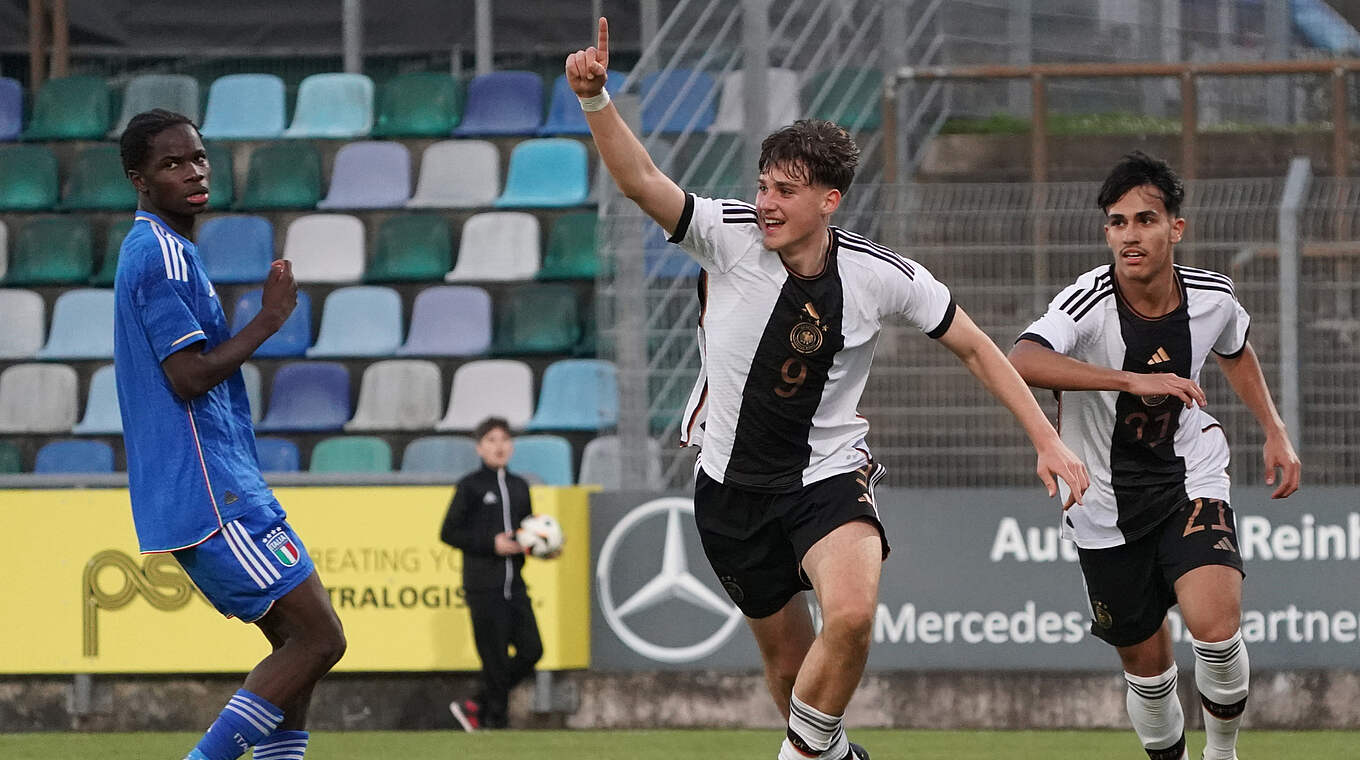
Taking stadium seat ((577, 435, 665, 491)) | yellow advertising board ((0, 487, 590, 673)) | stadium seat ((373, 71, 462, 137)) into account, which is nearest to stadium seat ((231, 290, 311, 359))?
stadium seat ((373, 71, 462, 137))

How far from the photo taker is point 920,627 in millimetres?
10375

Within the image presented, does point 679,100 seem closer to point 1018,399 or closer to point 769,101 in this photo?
point 769,101

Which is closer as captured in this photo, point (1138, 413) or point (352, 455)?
point (1138, 413)

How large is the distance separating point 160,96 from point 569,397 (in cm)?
524

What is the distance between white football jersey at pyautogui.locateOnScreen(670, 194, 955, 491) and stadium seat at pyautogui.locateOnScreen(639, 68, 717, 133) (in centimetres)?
562

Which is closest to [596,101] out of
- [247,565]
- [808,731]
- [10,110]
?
[247,565]

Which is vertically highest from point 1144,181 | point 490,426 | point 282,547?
point 1144,181

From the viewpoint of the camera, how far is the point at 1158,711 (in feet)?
21.0

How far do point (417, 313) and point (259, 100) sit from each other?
9.91 feet

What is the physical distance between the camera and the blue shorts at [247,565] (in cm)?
519

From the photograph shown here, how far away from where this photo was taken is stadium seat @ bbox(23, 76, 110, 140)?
15789mm

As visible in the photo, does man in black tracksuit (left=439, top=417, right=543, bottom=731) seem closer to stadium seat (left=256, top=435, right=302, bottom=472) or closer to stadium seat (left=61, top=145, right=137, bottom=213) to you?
stadium seat (left=256, top=435, right=302, bottom=472)

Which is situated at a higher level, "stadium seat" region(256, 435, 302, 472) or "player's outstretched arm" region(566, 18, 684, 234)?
"player's outstretched arm" region(566, 18, 684, 234)

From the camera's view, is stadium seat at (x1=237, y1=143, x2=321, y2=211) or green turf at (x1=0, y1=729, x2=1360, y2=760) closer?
green turf at (x1=0, y1=729, x2=1360, y2=760)
